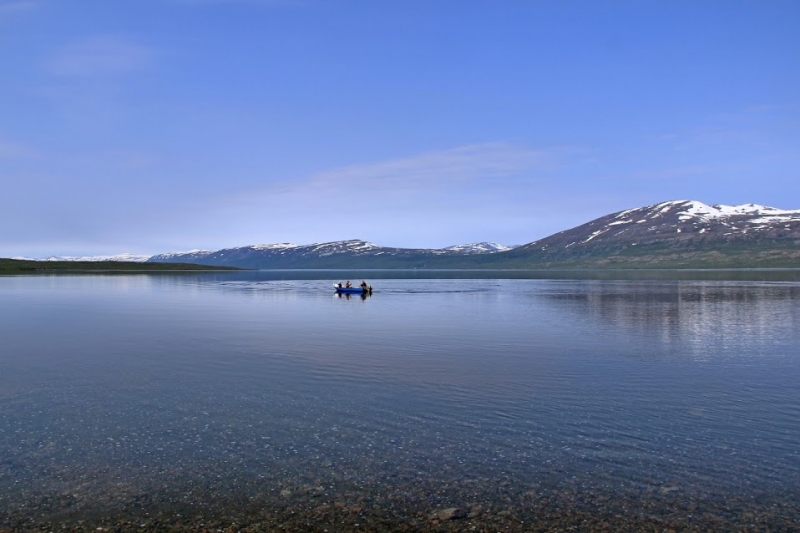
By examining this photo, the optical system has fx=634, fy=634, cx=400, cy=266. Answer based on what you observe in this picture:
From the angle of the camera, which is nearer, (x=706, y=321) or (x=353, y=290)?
(x=706, y=321)

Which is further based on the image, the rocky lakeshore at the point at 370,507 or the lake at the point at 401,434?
the lake at the point at 401,434

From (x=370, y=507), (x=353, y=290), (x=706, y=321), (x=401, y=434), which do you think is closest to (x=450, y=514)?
(x=370, y=507)

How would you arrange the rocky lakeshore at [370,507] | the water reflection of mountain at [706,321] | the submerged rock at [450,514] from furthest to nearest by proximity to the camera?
the water reflection of mountain at [706,321] → the submerged rock at [450,514] → the rocky lakeshore at [370,507]

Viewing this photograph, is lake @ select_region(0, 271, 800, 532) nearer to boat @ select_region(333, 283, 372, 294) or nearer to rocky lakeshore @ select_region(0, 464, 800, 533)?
rocky lakeshore @ select_region(0, 464, 800, 533)

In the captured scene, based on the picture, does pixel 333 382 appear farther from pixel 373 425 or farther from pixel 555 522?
pixel 555 522

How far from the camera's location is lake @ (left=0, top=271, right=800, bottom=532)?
14.9 metres

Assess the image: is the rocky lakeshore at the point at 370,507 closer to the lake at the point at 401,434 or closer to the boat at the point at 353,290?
the lake at the point at 401,434

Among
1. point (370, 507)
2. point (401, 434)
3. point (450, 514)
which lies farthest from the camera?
point (401, 434)

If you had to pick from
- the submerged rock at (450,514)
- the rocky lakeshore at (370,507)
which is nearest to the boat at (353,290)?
the rocky lakeshore at (370,507)

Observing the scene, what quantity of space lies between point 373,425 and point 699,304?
213 feet

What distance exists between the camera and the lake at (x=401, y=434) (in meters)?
14.9

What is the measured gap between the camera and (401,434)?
68.0 ft

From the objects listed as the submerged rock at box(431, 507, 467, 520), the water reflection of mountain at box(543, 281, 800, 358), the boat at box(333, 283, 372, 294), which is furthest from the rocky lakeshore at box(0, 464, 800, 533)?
the boat at box(333, 283, 372, 294)

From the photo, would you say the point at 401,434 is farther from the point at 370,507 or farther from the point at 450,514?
the point at 450,514
